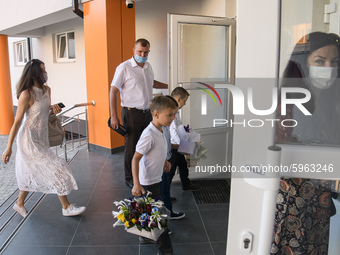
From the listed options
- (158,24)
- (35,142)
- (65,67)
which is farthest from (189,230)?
(65,67)

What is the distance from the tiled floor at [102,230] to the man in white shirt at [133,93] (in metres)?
0.64

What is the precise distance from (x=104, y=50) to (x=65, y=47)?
14.2 ft

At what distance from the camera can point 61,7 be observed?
5691 mm

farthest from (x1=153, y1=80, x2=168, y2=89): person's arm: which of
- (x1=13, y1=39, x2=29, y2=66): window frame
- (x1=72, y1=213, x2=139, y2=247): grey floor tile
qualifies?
(x1=13, y1=39, x2=29, y2=66): window frame

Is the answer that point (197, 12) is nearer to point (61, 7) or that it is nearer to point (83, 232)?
point (61, 7)

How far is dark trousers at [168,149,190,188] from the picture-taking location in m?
3.10

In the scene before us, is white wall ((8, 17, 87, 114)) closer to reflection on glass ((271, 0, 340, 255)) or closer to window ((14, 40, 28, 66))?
window ((14, 40, 28, 66))

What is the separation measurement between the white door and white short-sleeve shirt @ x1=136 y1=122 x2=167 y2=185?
52.2 inches

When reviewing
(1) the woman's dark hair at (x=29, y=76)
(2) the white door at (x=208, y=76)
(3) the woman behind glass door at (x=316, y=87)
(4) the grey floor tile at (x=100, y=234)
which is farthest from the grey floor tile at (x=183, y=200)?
(3) the woman behind glass door at (x=316, y=87)

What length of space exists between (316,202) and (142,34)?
548cm

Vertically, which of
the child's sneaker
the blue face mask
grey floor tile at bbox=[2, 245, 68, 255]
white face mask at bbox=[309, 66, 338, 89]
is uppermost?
the blue face mask

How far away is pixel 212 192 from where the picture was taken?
11.7ft

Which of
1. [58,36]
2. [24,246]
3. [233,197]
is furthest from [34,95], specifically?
[58,36]

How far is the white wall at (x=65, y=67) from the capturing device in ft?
25.1
